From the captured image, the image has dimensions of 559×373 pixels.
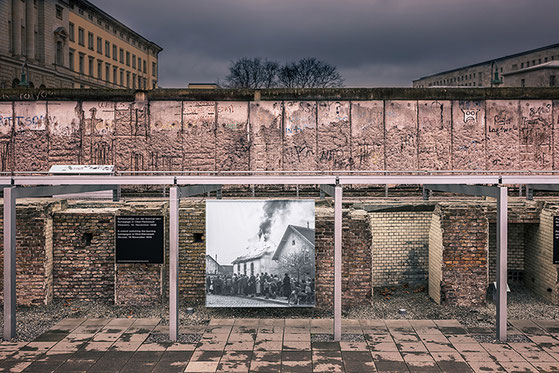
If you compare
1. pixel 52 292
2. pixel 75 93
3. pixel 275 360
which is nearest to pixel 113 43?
pixel 75 93

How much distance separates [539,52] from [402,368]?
73.8 metres

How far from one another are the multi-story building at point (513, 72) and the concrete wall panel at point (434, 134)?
2.21m

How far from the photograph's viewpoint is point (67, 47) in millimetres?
48156

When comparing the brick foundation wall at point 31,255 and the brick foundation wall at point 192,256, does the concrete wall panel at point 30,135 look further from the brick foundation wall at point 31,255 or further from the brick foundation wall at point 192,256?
the brick foundation wall at point 192,256

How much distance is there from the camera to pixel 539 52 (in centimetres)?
6875

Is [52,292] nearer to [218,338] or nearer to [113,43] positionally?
[218,338]

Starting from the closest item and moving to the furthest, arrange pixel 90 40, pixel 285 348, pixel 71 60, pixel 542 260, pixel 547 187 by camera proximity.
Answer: pixel 285 348, pixel 547 187, pixel 542 260, pixel 71 60, pixel 90 40

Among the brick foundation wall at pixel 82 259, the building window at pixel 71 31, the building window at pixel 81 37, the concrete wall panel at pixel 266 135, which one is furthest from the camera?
the building window at pixel 81 37

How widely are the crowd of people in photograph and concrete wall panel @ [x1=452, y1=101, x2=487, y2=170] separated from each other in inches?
342

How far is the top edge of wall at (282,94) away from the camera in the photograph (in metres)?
15.3

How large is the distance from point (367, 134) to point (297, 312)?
24.8ft

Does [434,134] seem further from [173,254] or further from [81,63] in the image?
[81,63]

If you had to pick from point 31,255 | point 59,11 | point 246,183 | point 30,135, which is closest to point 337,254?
point 246,183

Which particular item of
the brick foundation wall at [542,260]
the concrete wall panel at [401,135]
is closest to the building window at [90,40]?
the concrete wall panel at [401,135]
